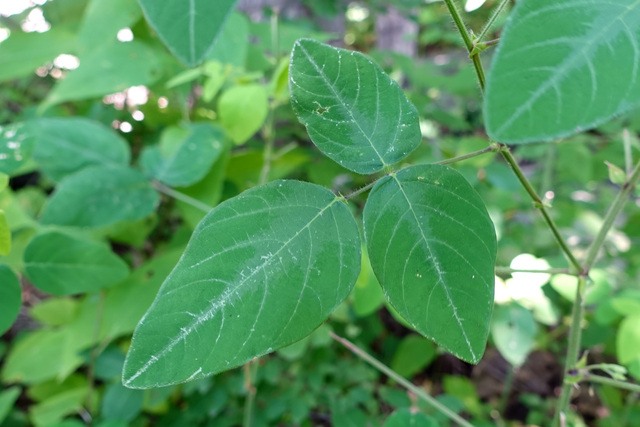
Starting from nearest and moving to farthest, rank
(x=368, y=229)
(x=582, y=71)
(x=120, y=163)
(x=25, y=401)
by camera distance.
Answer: (x=582, y=71), (x=368, y=229), (x=120, y=163), (x=25, y=401)

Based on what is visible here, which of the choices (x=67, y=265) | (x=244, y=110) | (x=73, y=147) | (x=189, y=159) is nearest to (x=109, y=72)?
(x=73, y=147)

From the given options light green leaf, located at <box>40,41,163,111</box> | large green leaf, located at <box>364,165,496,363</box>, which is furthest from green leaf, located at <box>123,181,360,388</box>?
light green leaf, located at <box>40,41,163,111</box>

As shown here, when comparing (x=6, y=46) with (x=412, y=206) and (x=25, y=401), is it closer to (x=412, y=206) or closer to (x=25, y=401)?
(x=25, y=401)

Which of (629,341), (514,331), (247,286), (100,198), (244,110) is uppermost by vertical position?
(247,286)

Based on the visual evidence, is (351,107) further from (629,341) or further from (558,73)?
(629,341)

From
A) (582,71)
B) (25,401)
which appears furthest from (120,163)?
(25,401)
